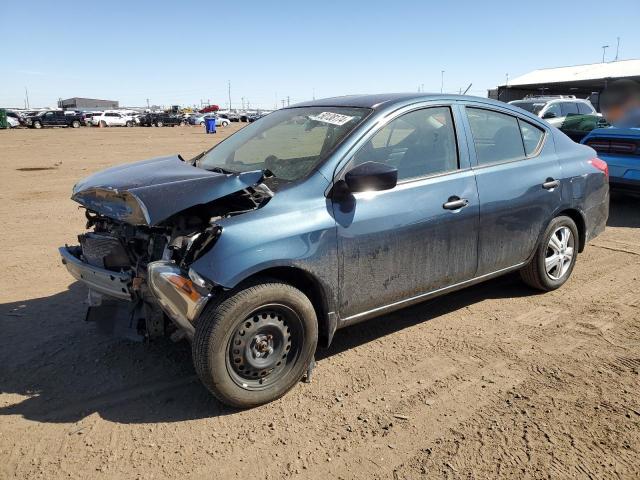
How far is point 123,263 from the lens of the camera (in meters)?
3.32

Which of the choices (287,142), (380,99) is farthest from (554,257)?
(287,142)

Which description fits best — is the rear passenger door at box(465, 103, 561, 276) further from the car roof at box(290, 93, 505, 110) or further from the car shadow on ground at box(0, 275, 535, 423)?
the car shadow on ground at box(0, 275, 535, 423)

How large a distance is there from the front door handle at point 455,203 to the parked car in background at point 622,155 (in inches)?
206

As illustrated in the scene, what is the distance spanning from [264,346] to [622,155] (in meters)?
7.05

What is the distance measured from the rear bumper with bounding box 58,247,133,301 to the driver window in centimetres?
170

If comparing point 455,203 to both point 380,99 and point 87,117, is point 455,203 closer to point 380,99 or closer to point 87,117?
point 380,99

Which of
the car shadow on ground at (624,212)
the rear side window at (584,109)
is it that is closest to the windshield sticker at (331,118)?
the car shadow on ground at (624,212)

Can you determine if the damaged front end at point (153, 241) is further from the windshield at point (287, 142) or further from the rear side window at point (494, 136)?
the rear side window at point (494, 136)

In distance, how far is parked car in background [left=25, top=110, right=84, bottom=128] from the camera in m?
45.3

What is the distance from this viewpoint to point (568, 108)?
601 inches

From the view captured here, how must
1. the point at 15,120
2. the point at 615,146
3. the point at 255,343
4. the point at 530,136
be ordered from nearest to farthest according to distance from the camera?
the point at 255,343, the point at 530,136, the point at 615,146, the point at 15,120

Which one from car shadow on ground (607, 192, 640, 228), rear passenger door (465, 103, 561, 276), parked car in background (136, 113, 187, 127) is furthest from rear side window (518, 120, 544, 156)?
parked car in background (136, 113, 187, 127)

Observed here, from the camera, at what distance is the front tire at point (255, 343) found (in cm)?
283

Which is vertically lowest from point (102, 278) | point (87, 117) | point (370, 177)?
point (102, 278)
